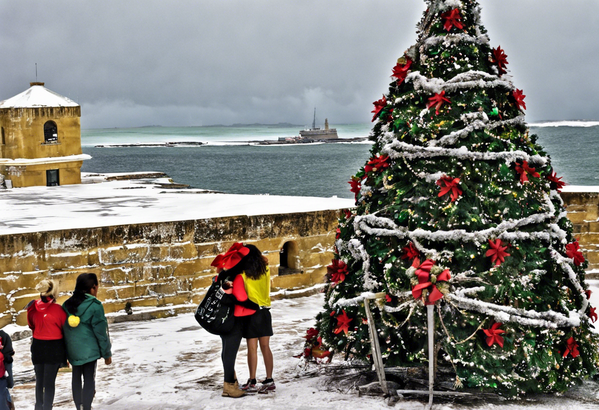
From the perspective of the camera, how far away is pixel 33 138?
18906mm

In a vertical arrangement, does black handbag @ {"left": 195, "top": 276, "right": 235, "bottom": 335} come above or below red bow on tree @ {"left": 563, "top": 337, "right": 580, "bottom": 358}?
above

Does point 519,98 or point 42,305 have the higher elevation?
point 519,98

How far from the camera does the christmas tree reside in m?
5.27

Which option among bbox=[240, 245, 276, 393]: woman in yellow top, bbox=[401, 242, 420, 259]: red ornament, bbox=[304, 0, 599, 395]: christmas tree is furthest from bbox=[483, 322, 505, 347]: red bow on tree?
bbox=[240, 245, 276, 393]: woman in yellow top

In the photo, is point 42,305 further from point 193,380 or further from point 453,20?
point 453,20

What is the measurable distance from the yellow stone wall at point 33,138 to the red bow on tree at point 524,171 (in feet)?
51.3

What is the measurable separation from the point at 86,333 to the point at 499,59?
378cm

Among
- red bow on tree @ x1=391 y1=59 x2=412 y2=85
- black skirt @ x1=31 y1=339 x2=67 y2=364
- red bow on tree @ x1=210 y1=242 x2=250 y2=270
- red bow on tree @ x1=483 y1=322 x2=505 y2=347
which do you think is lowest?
black skirt @ x1=31 y1=339 x2=67 y2=364

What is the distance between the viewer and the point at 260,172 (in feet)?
308

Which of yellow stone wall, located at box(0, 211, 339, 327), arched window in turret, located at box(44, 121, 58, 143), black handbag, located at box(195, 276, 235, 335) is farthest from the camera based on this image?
arched window in turret, located at box(44, 121, 58, 143)

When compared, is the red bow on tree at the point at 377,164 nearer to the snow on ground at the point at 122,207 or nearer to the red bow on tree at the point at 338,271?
the red bow on tree at the point at 338,271

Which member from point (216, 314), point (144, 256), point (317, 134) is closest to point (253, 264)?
point (216, 314)

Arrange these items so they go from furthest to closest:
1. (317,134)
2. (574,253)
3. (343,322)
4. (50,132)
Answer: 1. (317,134)
2. (50,132)
3. (343,322)
4. (574,253)

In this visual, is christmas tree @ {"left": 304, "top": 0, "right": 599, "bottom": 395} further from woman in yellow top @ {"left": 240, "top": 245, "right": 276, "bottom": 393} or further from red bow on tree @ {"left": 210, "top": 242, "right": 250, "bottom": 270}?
red bow on tree @ {"left": 210, "top": 242, "right": 250, "bottom": 270}
